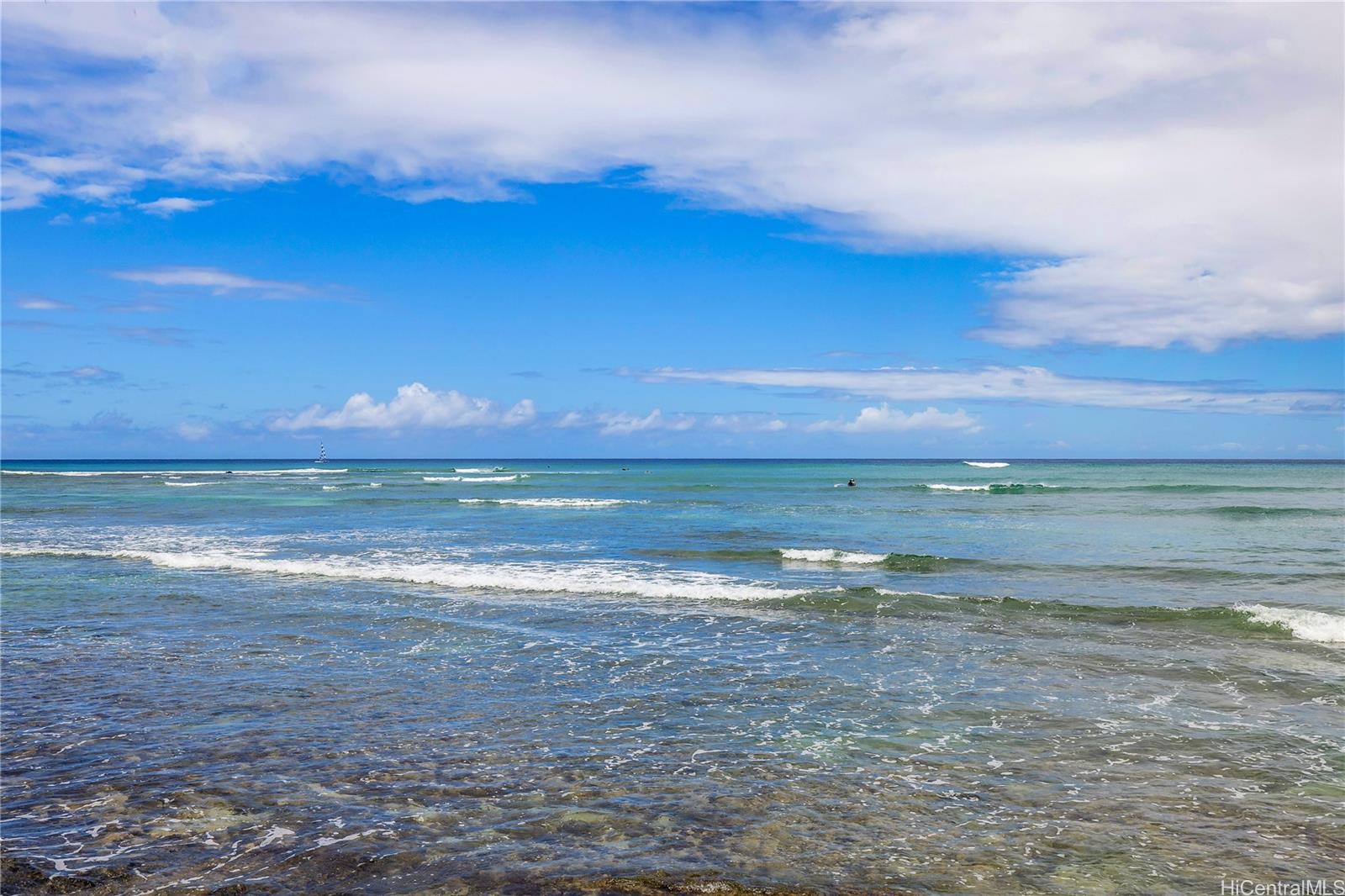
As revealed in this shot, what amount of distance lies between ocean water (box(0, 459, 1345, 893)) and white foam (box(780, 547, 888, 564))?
20.0 inches

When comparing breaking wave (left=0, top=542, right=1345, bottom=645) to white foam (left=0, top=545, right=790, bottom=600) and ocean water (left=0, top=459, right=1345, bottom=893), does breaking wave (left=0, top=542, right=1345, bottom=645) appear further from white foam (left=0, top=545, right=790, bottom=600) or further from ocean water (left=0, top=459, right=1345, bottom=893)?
ocean water (left=0, top=459, right=1345, bottom=893)

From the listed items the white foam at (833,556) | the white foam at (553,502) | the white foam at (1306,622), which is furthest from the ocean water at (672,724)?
the white foam at (553,502)

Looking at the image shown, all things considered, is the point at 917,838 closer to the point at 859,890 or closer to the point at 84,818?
the point at 859,890

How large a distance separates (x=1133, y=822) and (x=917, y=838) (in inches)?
72.9

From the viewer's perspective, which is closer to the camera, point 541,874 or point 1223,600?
point 541,874

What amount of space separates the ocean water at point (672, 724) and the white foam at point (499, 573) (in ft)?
0.59

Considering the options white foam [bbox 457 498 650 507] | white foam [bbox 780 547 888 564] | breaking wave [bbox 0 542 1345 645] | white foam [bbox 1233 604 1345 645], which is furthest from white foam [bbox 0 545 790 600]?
white foam [bbox 457 498 650 507]

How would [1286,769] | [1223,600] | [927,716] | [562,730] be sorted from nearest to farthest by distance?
[1286,769], [562,730], [927,716], [1223,600]

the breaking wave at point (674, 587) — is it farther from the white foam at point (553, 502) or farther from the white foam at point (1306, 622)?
the white foam at point (553, 502)

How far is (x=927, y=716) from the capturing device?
962 cm

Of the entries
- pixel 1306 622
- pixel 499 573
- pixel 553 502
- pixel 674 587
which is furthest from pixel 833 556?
pixel 553 502

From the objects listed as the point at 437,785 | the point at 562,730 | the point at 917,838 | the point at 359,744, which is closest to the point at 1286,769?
the point at 917,838

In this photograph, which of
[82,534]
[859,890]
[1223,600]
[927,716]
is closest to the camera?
[859,890]

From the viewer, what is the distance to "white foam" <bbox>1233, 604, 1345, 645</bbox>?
45.0 feet
